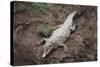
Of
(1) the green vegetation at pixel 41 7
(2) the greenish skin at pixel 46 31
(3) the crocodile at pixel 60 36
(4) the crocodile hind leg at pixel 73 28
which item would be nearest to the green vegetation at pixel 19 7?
(1) the green vegetation at pixel 41 7

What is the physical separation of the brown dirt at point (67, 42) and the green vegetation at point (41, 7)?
6cm

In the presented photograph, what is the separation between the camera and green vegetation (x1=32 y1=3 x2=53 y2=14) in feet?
9.09

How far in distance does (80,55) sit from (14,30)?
110 centimetres

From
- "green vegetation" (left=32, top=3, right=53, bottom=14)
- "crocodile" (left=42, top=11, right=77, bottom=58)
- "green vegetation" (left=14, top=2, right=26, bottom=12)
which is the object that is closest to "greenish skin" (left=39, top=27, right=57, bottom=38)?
"crocodile" (left=42, top=11, right=77, bottom=58)

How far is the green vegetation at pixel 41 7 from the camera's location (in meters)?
2.77

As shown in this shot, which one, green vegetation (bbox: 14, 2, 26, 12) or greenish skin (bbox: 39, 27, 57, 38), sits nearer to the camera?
green vegetation (bbox: 14, 2, 26, 12)

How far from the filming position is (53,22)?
113 inches

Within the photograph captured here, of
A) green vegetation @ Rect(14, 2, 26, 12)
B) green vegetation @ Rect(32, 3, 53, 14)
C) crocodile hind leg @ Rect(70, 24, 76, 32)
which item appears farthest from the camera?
crocodile hind leg @ Rect(70, 24, 76, 32)

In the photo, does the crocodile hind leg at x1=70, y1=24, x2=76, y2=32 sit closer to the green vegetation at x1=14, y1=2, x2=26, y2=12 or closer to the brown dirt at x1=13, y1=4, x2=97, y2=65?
the brown dirt at x1=13, y1=4, x2=97, y2=65

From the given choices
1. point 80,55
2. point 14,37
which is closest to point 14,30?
point 14,37

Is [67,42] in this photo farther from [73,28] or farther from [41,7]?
[41,7]

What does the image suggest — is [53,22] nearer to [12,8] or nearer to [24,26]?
[24,26]

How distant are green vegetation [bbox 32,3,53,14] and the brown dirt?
6 centimetres

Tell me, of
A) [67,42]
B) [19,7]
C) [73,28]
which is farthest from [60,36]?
[19,7]
